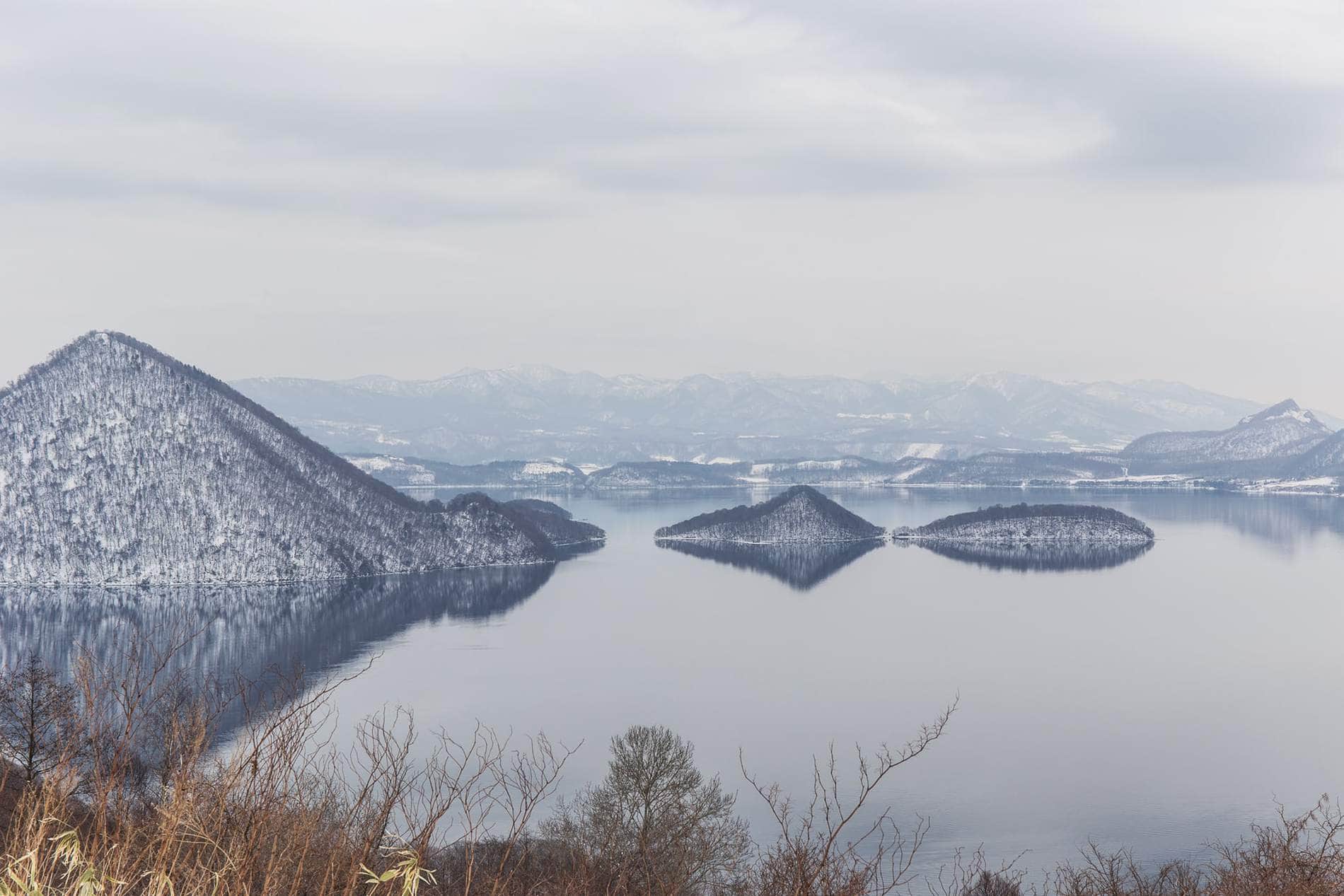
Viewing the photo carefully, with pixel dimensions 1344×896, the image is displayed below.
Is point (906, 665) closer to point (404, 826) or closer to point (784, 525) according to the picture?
point (404, 826)

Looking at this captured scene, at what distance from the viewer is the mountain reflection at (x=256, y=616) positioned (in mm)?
72000

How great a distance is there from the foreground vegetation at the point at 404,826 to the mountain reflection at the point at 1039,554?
3339 inches

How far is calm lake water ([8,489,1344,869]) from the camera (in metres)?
46.5

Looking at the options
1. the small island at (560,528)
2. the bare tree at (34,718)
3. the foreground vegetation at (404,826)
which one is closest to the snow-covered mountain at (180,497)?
the small island at (560,528)

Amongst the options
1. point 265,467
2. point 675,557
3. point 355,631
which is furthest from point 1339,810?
point 265,467

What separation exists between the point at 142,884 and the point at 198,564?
384ft

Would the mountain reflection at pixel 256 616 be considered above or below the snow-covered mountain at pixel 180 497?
below

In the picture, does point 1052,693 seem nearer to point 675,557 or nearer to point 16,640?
point 16,640

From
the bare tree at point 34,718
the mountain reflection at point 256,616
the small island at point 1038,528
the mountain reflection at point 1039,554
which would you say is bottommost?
the mountain reflection at point 256,616

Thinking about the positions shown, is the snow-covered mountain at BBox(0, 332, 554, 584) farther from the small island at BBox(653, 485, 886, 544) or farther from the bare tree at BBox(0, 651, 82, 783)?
the bare tree at BBox(0, 651, 82, 783)

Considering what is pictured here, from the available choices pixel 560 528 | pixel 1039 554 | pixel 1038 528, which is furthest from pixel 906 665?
pixel 1038 528

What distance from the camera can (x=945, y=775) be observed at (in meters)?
48.2

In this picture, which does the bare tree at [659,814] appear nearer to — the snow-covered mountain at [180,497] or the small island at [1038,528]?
the snow-covered mountain at [180,497]

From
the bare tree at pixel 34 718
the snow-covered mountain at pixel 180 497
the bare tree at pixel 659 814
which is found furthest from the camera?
the snow-covered mountain at pixel 180 497
